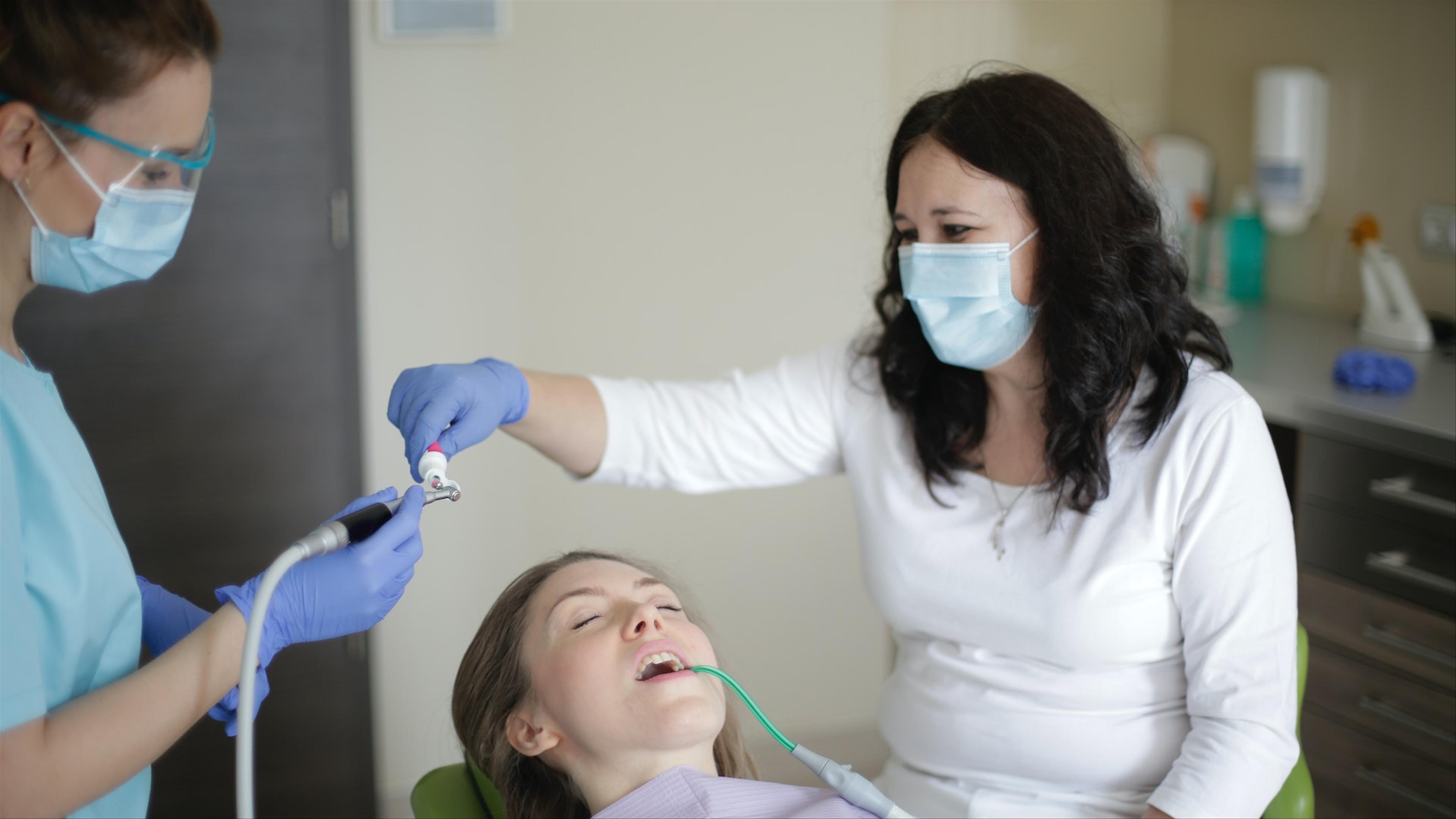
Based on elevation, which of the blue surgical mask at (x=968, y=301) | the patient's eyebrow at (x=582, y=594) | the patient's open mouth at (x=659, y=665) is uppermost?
the blue surgical mask at (x=968, y=301)

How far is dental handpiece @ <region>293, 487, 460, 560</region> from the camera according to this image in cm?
99

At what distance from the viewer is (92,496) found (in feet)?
3.50

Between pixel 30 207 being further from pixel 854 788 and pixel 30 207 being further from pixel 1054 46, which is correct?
pixel 1054 46

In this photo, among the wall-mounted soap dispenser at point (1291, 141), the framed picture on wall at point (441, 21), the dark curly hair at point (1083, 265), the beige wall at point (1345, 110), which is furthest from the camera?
the wall-mounted soap dispenser at point (1291, 141)

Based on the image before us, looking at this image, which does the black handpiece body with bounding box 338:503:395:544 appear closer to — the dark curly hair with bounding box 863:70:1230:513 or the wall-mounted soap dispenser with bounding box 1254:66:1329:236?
the dark curly hair with bounding box 863:70:1230:513

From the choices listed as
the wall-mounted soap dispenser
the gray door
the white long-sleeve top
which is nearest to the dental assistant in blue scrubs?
the white long-sleeve top

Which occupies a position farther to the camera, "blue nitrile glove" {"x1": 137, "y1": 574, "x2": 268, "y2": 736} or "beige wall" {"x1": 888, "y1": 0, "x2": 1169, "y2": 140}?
"beige wall" {"x1": 888, "y1": 0, "x2": 1169, "y2": 140}

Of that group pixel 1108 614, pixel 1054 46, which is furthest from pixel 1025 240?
pixel 1054 46

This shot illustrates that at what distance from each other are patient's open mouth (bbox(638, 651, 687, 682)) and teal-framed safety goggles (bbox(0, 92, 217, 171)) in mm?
660

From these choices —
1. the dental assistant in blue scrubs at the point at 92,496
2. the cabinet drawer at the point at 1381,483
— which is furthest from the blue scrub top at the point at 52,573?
the cabinet drawer at the point at 1381,483

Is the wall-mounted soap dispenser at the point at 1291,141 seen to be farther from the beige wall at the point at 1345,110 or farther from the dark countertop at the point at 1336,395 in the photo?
the dark countertop at the point at 1336,395

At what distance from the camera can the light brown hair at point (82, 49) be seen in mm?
959

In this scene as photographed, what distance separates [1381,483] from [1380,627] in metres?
0.25

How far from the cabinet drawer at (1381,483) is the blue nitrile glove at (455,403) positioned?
4.72 feet
